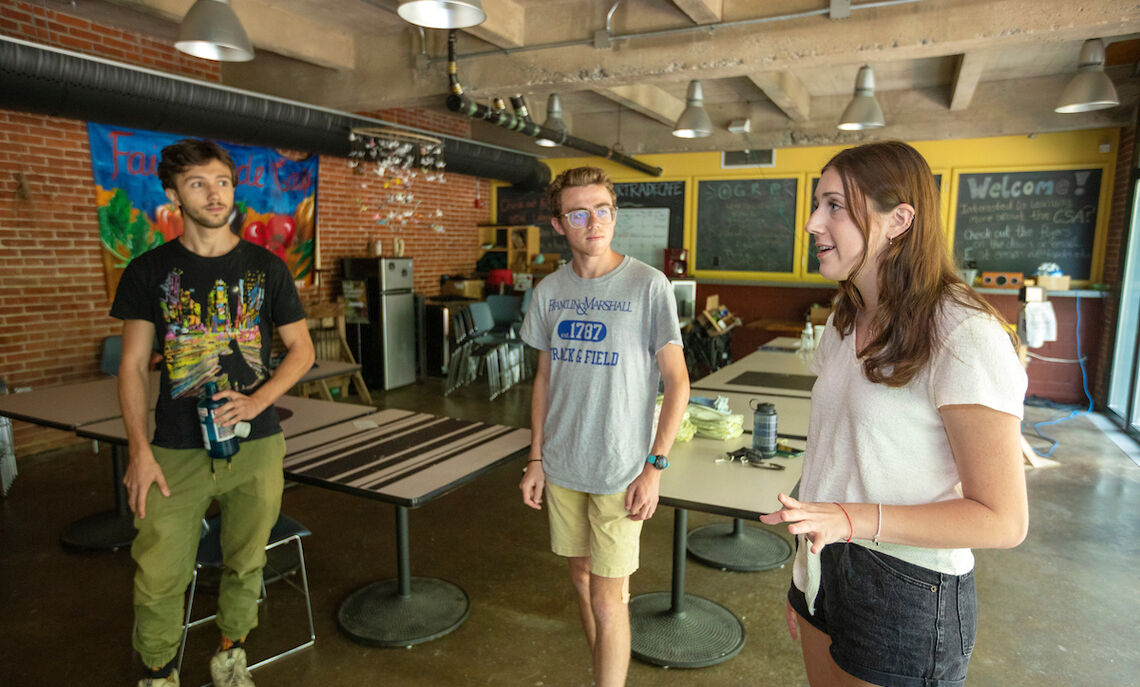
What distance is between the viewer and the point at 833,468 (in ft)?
3.86

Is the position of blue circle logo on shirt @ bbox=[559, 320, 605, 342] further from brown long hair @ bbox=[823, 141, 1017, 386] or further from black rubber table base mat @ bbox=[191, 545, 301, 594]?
black rubber table base mat @ bbox=[191, 545, 301, 594]

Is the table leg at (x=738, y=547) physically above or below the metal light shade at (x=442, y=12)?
below

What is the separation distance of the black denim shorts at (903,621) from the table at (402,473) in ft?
4.59

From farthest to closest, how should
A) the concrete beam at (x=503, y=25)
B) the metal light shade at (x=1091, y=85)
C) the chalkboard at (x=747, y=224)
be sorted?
the chalkboard at (x=747, y=224) < the metal light shade at (x=1091, y=85) < the concrete beam at (x=503, y=25)

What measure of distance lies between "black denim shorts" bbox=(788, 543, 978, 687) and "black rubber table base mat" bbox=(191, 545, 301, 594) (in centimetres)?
253

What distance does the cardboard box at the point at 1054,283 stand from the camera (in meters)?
6.61

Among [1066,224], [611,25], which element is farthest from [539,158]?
[1066,224]

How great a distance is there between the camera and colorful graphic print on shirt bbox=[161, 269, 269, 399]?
1.99m

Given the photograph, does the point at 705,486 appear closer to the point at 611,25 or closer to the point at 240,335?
the point at 240,335

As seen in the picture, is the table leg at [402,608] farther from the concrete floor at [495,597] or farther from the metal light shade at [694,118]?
the metal light shade at [694,118]

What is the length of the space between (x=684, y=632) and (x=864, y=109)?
4.03m

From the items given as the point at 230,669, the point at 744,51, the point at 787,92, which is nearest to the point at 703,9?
the point at 744,51

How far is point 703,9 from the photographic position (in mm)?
3898

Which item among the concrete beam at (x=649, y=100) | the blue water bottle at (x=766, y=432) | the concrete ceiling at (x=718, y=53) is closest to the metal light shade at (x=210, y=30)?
the concrete ceiling at (x=718, y=53)
